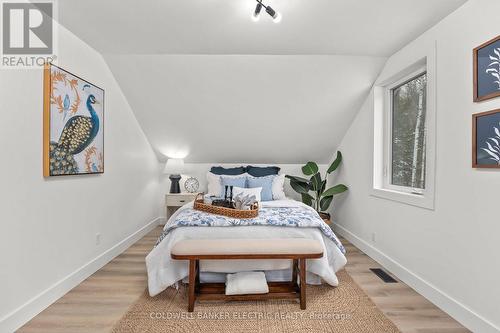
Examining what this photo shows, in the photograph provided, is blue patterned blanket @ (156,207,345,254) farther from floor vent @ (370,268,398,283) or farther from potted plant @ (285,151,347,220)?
potted plant @ (285,151,347,220)

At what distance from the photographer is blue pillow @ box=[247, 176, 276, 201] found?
386 centimetres

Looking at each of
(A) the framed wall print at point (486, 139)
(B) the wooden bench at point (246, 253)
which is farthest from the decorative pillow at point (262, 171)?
(A) the framed wall print at point (486, 139)

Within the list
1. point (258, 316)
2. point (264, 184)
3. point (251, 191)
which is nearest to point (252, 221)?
point (258, 316)

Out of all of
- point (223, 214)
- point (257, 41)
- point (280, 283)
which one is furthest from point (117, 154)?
point (280, 283)

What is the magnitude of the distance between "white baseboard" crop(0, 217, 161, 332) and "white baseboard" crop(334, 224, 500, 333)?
315 centimetres

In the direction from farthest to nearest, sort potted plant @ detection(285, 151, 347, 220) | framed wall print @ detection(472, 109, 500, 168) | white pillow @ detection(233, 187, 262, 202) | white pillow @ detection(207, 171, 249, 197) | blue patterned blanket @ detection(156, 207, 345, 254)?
1. potted plant @ detection(285, 151, 347, 220)
2. white pillow @ detection(207, 171, 249, 197)
3. white pillow @ detection(233, 187, 262, 202)
4. blue patterned blanket @ detection(156, 207, 345, 254)
5. framed wall print @ detection(472, 109, 500, 168)

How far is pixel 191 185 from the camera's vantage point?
458 cm

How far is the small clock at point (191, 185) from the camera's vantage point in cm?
457

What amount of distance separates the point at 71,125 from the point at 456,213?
133 inches

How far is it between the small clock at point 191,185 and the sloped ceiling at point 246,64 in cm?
45

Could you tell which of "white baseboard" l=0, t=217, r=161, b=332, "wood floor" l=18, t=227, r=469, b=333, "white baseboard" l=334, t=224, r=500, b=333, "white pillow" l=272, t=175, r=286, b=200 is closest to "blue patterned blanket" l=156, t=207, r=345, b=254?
"wood floor" l=18, t=227, r=469, b=333

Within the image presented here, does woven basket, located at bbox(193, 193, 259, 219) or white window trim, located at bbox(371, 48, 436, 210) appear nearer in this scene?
white window trim, located at bbox(371, 48, 436, 210)

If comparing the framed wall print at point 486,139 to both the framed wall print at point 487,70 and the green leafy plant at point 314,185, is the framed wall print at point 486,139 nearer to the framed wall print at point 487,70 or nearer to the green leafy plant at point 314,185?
the framed wall print at point 487,70

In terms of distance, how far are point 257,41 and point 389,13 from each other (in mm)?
1215
